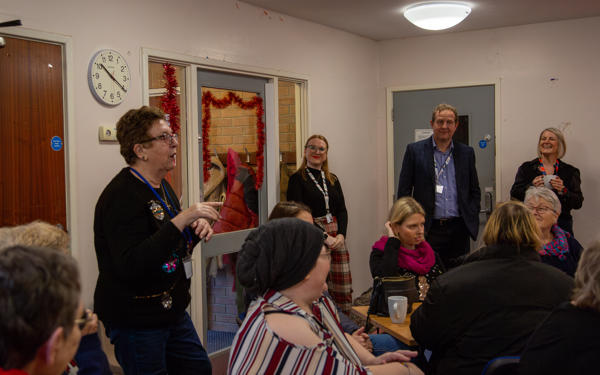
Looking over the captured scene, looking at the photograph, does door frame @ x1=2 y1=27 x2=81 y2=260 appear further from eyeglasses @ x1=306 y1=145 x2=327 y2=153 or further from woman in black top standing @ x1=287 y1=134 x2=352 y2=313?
eyeglasses @ x1=306 y1=145 x2=327 y2=153

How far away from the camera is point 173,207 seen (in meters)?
2.30

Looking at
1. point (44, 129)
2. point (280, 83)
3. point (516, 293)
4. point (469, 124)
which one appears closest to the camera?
point (516, 293)

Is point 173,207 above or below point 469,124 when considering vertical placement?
below

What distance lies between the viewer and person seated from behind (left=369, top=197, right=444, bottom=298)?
2826mm

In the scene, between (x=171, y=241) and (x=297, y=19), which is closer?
(x=171, y=241)

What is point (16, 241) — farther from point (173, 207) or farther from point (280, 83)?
point (280, 83)

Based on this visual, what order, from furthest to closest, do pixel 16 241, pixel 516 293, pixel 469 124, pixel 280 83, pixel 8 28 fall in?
pixel 469 124 → pixel 280 83 → pixel 8 28 → pixel 516 293 → pixel 16 241

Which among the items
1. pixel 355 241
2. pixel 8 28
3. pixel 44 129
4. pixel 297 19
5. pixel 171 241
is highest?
pixel 297 19

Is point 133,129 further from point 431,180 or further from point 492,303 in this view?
point 431,180

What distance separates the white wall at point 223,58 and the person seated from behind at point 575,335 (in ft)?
7.80

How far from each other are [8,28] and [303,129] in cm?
257

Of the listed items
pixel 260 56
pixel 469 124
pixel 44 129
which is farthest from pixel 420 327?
pixel 469 124

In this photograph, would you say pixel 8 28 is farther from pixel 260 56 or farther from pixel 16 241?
pixel 260 56

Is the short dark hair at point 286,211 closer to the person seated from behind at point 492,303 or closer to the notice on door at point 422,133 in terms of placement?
the person seated from behind at point 492,303
